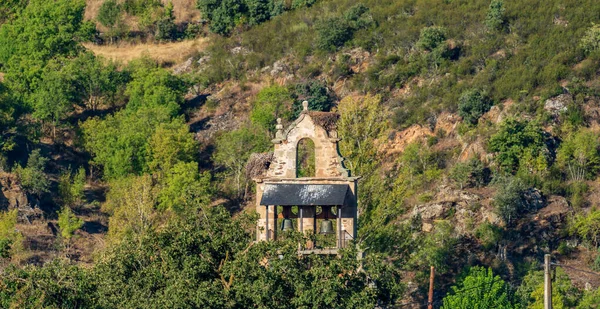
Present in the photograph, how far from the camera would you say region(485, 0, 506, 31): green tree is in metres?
116

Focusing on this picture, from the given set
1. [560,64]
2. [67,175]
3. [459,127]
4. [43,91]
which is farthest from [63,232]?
[560,64]

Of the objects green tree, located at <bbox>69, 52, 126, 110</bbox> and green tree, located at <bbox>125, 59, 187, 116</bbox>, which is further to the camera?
green tree, located at <bbox>69, 52, 126, 110</bbox>

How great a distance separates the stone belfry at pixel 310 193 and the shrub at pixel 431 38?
4918cm

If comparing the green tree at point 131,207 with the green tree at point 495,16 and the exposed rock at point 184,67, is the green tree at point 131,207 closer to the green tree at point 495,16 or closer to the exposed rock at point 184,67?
the exposed rock at point 184,67

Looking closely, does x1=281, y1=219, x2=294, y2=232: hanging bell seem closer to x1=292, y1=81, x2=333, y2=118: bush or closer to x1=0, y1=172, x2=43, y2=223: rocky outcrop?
x1=0, y1=172, x2=43, y2=223: rocky outcrop

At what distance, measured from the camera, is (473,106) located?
10462 centimetres

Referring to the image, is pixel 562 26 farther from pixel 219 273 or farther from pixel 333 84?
pixel 219 273

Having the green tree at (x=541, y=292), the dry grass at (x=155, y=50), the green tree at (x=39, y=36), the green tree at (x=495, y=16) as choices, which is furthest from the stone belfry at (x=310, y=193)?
the dry grass at (x=155, y=50)

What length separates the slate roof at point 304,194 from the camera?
63.6 m

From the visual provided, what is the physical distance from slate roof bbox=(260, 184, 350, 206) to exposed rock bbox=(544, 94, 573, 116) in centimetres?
4082

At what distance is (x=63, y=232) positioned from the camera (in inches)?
3816

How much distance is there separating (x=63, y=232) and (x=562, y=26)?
3718 centimetres

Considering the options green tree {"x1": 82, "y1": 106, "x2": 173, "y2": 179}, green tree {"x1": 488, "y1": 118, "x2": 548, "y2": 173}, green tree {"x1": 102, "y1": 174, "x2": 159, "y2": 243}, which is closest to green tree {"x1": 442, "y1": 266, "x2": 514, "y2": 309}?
green tree {"x1": 488, "y1": 118, "x2": 548, "y2": 173}

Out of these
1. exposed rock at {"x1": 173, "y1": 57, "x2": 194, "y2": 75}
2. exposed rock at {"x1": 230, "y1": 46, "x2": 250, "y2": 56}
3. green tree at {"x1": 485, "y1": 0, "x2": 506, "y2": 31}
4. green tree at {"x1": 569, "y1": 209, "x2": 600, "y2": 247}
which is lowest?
green tree at {"x1": 569, "y1": 209, "x2": 600, "y2": 247}
